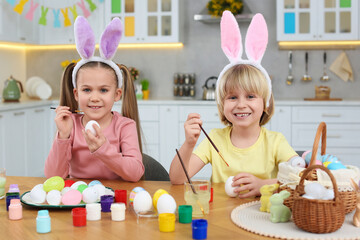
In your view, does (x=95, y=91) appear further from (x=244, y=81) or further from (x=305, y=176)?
(x=305, y=176)

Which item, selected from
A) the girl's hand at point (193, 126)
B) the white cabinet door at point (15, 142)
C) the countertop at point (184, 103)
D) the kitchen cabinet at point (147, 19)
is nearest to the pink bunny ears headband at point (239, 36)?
the girl's hand at point (193, 126)

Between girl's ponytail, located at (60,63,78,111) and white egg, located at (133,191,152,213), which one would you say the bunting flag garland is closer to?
girl's ponytail, located at (60,63,78,111)

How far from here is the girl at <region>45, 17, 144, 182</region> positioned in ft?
6.43

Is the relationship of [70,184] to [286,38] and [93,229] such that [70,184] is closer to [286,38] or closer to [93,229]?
[93,229]

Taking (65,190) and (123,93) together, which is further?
(123,93)

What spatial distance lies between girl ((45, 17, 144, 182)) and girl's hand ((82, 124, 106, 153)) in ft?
0.21

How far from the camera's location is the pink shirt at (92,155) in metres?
2.01

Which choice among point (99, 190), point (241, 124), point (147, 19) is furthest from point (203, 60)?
point (99, 190)

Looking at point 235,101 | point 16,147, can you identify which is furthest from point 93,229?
point 16,147

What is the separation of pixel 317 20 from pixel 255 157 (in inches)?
125

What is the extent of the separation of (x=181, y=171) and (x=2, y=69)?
4.00 m

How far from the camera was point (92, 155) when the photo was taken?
2.13m

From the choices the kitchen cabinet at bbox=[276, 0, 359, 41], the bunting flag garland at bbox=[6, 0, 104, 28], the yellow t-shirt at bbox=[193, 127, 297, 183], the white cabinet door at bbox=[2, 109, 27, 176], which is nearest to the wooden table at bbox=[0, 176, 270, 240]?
the yellow t-shirt at bbox=[193, 127, 297, 183]

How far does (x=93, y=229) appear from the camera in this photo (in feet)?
4.34
